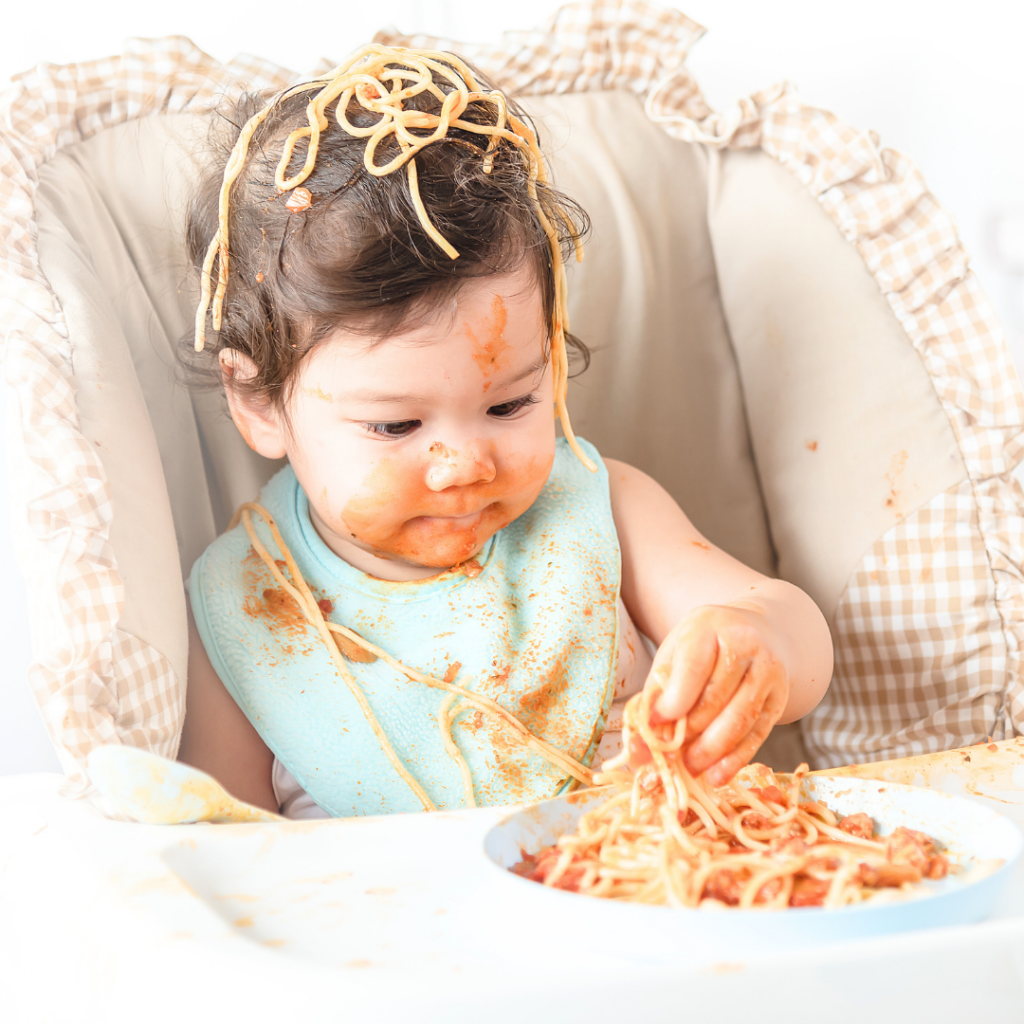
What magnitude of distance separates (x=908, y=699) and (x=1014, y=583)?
141 millimetres

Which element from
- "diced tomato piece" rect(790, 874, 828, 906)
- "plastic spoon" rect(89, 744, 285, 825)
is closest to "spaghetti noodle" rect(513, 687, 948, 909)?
"diced tomato piece" rect(790, 874, 828, 906)

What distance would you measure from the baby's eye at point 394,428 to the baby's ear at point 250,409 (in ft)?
0.39

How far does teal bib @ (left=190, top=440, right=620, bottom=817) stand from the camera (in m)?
0.88

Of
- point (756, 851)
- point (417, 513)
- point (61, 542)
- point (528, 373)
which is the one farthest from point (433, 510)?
Answer: point (756, 851)

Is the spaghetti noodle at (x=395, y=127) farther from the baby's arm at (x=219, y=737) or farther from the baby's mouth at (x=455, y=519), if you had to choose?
the baby's arm at (x=219, y=737)

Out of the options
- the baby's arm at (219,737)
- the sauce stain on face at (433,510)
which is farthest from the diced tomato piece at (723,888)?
the baby's arm at (219,737)

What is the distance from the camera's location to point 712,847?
1.80 feet

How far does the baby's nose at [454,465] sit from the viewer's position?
0.78m

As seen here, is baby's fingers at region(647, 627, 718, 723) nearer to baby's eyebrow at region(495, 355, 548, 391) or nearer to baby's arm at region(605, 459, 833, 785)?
baby's arm at region(605, 459, 833, 785)

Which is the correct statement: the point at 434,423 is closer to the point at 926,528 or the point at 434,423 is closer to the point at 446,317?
the point at 446,317

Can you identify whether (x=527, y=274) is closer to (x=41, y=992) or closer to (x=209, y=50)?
(x=41, y=992)

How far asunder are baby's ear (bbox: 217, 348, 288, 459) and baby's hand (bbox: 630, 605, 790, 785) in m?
0.42

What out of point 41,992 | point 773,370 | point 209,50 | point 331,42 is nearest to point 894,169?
point 773,370

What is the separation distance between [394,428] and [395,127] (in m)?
0.22
